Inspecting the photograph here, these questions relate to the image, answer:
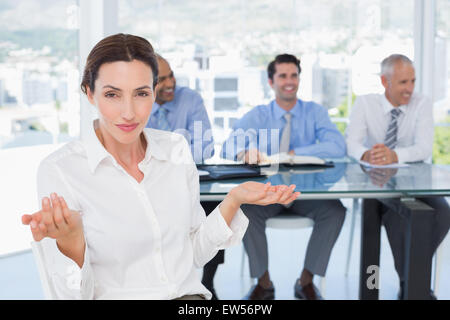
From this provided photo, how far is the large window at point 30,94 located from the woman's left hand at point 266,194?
2.99m

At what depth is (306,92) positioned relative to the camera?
5.51 m

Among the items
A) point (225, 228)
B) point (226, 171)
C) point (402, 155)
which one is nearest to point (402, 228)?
point (402, 155)

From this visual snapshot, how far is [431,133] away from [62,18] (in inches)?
106

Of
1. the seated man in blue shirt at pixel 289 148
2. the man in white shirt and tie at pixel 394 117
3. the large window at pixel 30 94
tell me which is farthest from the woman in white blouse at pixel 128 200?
the large window at pixel 30 94

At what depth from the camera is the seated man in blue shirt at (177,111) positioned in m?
3.28

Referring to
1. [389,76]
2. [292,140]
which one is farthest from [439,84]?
[292,140]

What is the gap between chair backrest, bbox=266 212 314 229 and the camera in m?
2.89

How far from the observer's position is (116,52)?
117 cm

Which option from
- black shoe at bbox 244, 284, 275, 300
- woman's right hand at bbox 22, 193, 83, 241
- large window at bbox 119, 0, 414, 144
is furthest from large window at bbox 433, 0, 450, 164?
woman's right hand at bbox 22, 193, 83, 241

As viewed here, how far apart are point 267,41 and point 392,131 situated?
242 centimetres

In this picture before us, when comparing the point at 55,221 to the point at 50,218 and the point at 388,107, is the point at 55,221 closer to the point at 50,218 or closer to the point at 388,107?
the point at 50,218

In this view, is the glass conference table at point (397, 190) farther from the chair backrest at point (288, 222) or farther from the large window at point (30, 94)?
the large window at point (30, 94)

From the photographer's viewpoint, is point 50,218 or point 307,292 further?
point 307,292
